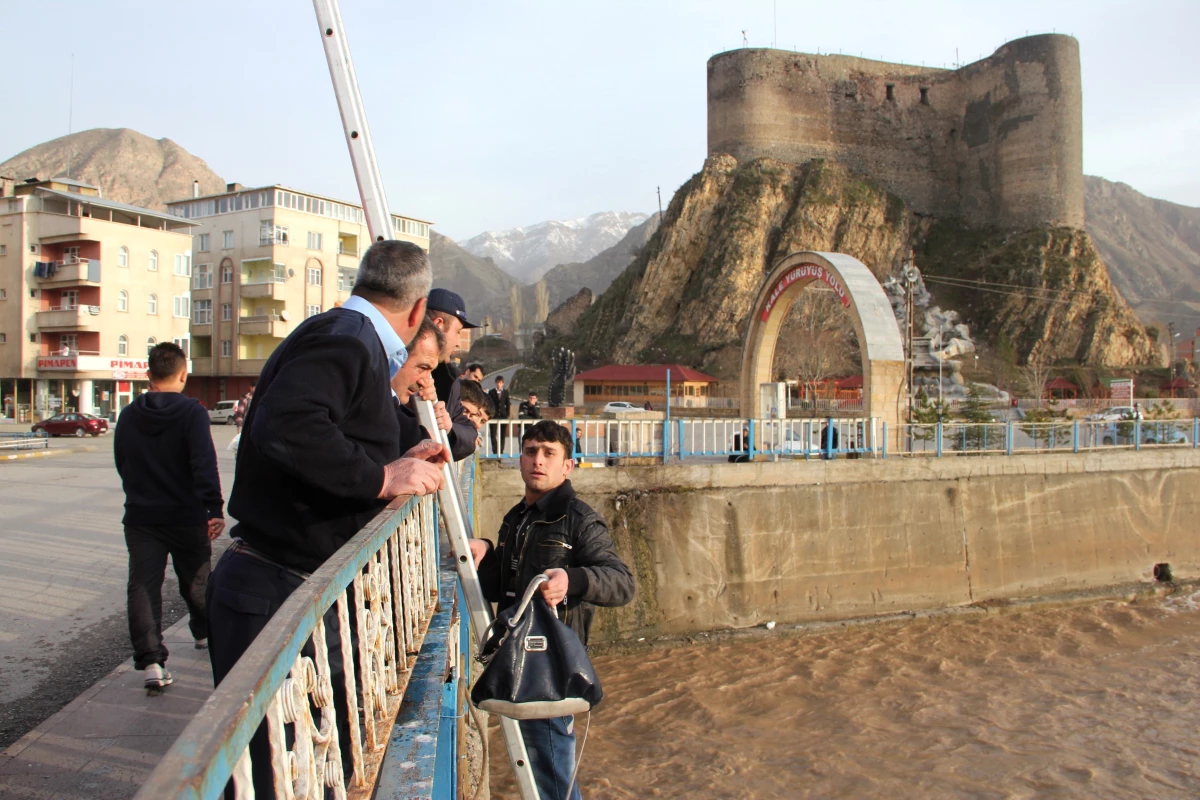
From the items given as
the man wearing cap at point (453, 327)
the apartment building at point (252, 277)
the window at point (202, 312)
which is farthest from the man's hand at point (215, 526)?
the window at point (202, 312)

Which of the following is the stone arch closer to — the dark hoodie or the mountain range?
the dark hoodie

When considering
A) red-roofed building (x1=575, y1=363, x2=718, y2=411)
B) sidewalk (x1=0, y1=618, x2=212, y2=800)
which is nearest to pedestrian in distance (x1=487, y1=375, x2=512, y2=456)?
sidewalk (x1=0, y1=618, x2=212, y2=800)

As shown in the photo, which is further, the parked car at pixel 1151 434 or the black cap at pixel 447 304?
the parked car at pixel 1151 434

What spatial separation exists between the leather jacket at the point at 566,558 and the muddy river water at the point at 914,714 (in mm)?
4874

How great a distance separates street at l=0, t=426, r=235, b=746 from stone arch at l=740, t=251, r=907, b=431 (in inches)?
446

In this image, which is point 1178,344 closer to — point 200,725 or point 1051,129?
point 1051,129

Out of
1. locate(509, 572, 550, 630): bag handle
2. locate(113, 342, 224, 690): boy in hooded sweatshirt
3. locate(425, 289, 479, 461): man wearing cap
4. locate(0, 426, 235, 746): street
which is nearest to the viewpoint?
locate(509, 572, 550, 630): bag handle

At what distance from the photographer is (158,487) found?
458 cm

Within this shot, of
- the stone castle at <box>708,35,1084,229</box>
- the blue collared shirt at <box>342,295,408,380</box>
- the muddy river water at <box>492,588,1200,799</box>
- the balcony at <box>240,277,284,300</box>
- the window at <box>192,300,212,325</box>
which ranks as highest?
the stone castle at <box>708,35,1084,229</box>

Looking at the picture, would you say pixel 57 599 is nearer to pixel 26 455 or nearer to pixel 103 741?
pixel 103 741

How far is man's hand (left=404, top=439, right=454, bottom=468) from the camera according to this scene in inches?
100

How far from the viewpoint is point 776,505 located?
41.8 ft

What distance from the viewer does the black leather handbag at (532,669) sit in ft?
8.02

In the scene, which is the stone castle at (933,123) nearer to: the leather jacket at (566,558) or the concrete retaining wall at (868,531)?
the concrete retaining wall at (868,531)
